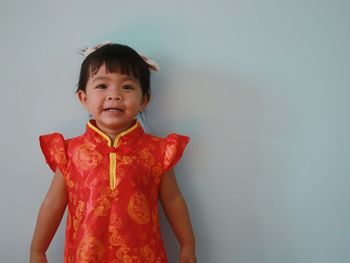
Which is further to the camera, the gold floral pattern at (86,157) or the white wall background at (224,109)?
the white wall background at (224,109)

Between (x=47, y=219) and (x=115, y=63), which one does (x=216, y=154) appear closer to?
(x=115, y=63)

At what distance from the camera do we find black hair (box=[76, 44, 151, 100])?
2.97 feet

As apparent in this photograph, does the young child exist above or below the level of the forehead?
below

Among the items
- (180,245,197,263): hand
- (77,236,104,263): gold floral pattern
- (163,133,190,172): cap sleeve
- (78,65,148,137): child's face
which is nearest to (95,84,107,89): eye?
(78,65,148,137): child's face

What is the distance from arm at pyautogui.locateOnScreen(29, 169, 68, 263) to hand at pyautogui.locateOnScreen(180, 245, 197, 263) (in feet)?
1.21

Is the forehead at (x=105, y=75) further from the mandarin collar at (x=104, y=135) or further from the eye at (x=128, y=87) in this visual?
the mandarin collar at (x=104, y=135)

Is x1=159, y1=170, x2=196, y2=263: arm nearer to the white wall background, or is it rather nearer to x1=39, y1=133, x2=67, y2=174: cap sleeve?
the white wall background

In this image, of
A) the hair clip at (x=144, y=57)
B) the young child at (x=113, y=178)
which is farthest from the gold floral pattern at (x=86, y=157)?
the hair clip at (x=144, y=57)

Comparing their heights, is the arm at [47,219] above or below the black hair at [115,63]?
below

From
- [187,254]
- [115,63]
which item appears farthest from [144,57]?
[187,254]

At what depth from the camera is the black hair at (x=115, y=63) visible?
2.97 feet

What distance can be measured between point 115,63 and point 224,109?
1.21 ft

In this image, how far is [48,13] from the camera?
107cm

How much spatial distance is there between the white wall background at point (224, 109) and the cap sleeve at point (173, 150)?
99mm
